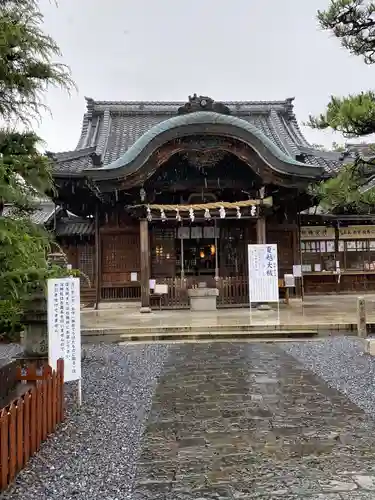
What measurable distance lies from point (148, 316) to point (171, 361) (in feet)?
A: 16.7

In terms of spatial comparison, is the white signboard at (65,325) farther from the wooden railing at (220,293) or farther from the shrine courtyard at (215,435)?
the wooden railing at (220,293)

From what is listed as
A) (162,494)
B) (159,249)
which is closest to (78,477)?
(162,494)

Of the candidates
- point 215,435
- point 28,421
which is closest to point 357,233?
point 215,435

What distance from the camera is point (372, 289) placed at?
20.6 metres

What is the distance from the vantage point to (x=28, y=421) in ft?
12.6

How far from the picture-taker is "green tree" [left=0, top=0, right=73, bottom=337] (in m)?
3.95

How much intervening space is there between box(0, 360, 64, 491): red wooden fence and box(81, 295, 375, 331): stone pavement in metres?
6.05

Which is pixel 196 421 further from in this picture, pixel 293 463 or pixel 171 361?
pixel 171 361

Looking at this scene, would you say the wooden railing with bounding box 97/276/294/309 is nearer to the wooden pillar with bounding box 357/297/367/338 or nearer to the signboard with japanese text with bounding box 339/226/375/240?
the wooden pillar with bounding box 357/297/367/338

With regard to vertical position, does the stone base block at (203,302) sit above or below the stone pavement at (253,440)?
above

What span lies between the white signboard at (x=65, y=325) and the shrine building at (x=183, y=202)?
8.64 m

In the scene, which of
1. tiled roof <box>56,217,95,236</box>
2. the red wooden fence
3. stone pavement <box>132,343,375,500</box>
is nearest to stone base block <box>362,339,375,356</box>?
stone pavement <box>132,343,375,500</box>

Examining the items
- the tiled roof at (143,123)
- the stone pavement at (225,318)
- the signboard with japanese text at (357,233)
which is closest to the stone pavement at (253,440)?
the stone pavement at (225,318)

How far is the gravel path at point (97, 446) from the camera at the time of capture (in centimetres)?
333
